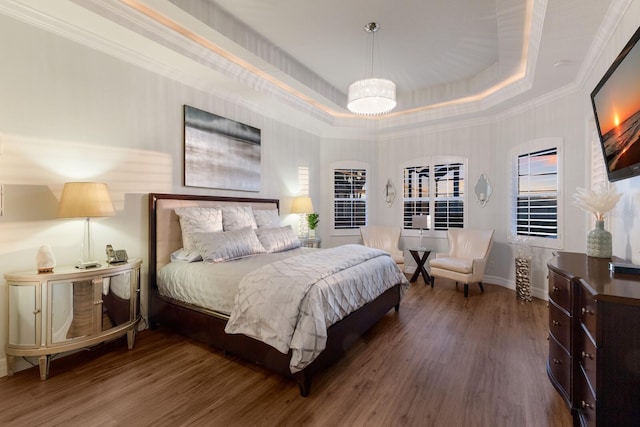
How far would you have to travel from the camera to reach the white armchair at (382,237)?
5570mm

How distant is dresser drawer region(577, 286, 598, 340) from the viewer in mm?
1402

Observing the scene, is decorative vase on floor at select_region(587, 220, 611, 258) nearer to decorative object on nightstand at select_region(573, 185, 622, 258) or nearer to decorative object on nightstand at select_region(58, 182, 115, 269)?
decorative object on nightstand at select_region(573, 185, 622, 258)

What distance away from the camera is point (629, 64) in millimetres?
1763

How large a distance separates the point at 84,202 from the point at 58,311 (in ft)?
2.79

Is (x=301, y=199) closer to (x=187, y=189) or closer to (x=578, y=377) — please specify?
(x=187, y=189)

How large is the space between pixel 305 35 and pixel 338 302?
3.07 meters

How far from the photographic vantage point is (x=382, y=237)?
568 cm


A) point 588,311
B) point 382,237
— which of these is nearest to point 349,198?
point 382,237

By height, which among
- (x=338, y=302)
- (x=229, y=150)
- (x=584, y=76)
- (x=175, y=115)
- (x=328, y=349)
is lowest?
(x=328, y=349)

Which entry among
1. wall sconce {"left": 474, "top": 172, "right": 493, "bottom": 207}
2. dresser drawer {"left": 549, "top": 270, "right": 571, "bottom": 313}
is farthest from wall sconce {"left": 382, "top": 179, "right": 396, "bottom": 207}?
dresser drawer {"left": 549, "top": 270, "right": 571, "bottom": 313}

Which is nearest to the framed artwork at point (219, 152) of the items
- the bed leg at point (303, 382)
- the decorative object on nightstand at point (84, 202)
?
the decorative object on nightstand at point (84, 202)

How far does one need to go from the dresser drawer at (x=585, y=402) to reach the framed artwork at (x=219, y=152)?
12.6 ft

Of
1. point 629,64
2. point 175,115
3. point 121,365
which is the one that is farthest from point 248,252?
point 629,64

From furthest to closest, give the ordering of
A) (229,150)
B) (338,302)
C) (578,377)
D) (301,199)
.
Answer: (301,199)
(229,150)
(338,302)
(578,377)
